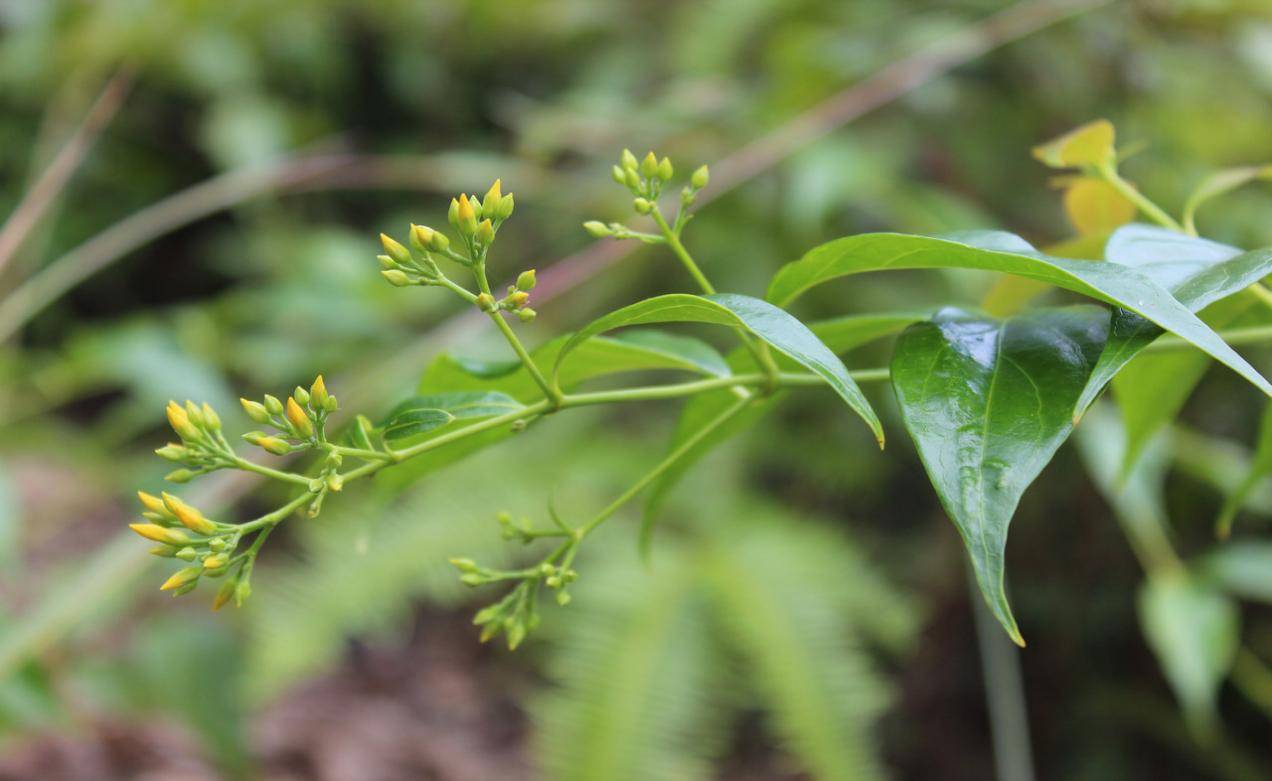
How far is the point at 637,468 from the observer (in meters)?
1.26

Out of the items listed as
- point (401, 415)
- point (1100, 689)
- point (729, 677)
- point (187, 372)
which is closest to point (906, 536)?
point (1100, 689)

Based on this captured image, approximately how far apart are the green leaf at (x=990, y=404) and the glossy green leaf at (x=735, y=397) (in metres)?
0.04

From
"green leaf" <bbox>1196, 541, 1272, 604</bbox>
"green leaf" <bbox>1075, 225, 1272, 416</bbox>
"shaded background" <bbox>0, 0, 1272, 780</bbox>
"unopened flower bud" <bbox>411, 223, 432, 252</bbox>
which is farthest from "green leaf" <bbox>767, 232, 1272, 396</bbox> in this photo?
"green leaf" <bbox>1196, 541, 1272, 604</bbox>

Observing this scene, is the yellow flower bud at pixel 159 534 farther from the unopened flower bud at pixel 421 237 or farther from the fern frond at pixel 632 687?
the fern frond at pixel 632 687

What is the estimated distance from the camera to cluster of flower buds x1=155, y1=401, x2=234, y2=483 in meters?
0.26

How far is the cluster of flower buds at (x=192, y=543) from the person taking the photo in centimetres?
24

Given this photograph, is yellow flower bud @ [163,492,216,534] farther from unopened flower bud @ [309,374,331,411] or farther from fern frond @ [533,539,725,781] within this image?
fern frond @ [533,539,725,781]

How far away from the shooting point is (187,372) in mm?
966

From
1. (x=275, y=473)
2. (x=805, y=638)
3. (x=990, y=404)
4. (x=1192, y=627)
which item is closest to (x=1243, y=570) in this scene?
(x=1192, y=627)

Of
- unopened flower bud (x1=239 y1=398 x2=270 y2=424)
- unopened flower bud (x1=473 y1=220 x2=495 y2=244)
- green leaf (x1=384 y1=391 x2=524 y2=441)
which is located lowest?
green leaf (x1=384 y1=391 x2=524 y2=441)

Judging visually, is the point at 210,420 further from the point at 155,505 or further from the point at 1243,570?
the point at 1243,570

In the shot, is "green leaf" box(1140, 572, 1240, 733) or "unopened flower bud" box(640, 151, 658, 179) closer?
"unopened flower bud" box(640, 151, 658, 179)

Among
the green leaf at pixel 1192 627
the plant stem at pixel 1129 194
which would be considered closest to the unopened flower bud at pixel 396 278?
the plant stem at pixel 1129 194

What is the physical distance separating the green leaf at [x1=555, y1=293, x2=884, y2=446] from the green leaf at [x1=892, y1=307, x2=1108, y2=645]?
2 cm
